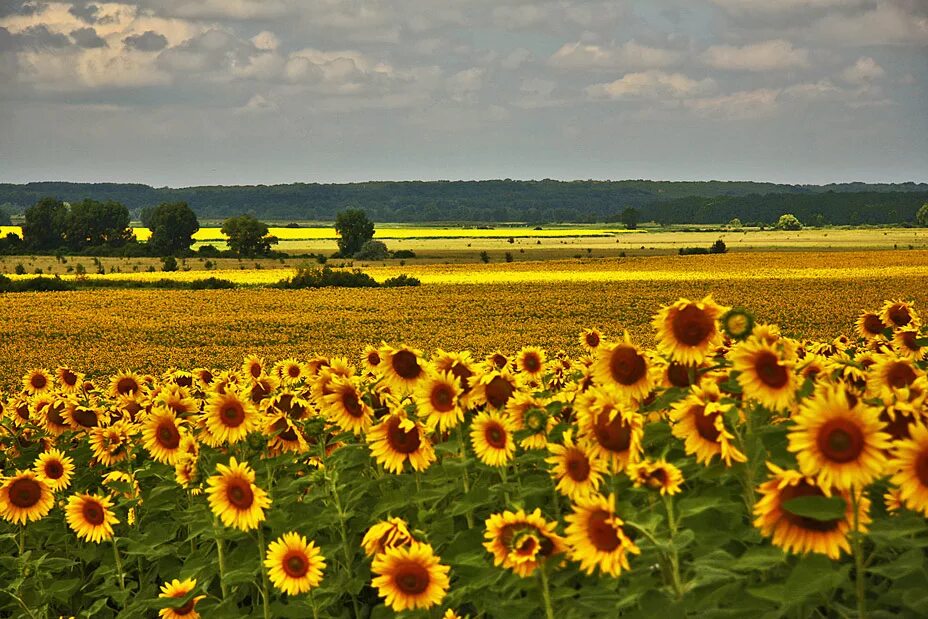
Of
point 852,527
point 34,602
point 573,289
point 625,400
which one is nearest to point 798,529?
point 852,527

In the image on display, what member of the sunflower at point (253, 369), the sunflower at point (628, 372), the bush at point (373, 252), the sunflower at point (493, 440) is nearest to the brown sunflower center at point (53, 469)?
the sunflower at point (253, 369)

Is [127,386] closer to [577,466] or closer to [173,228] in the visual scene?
[577,466]

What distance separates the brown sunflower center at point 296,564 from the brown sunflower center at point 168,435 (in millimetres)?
1962

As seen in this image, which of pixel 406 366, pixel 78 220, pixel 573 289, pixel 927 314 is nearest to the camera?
pixel 406 366

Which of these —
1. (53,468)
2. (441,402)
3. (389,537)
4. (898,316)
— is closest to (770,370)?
(389,537)

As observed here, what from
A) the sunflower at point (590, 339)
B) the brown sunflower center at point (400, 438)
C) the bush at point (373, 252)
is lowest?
the bush at point (373, 252)

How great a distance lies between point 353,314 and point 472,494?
45983mm

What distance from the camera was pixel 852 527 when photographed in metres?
3.61

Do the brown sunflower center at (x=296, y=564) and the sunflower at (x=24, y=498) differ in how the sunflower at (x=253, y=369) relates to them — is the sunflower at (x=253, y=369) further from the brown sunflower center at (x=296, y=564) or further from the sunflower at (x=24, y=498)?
the brown sunflower center at (x=296, y=564)

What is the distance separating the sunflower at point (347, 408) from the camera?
617 cm

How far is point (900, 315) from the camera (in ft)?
25.4

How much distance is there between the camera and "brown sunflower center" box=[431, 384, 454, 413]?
18.9ft

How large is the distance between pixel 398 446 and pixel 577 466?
1381mm

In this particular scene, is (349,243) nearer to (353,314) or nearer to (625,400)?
(353,314)
